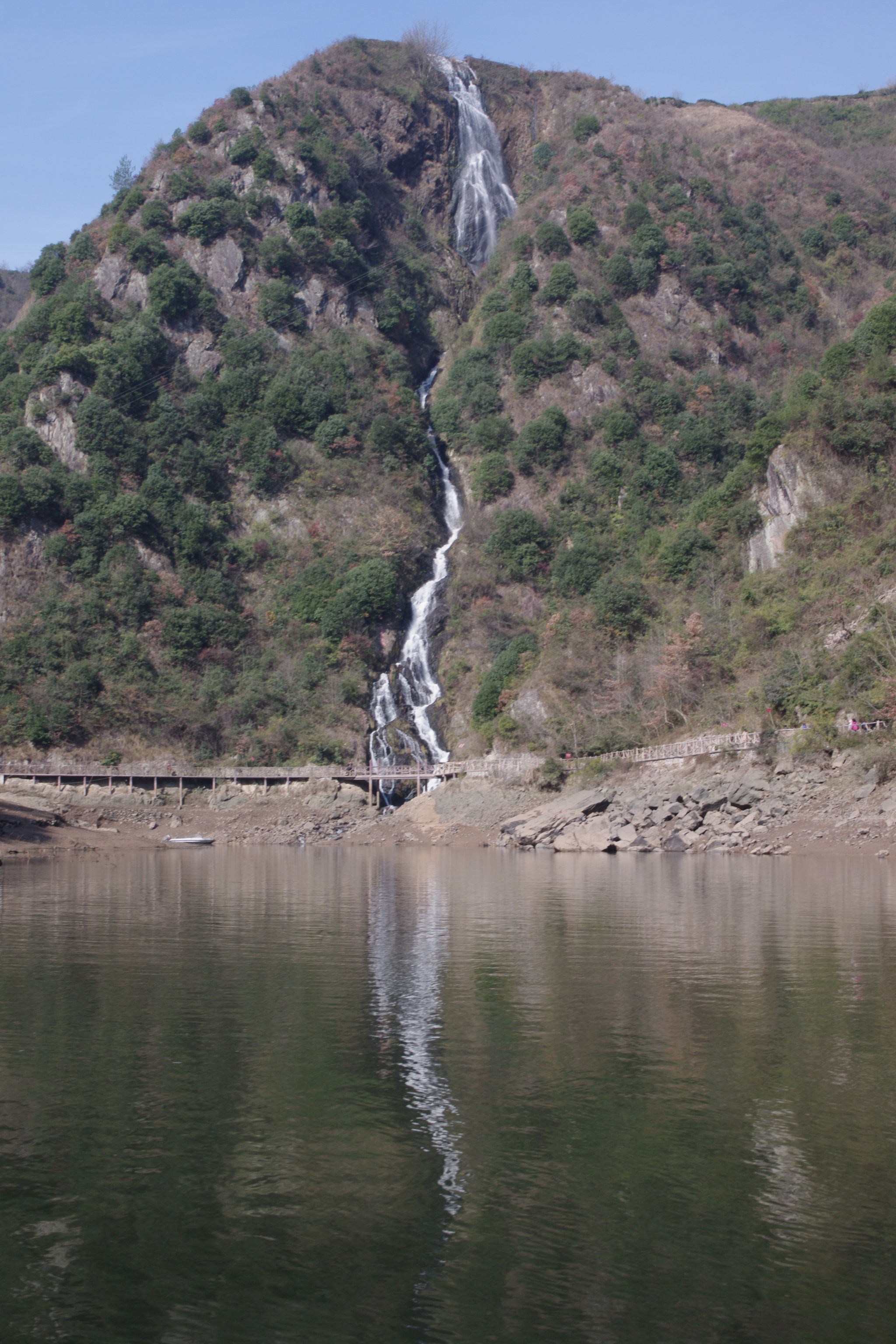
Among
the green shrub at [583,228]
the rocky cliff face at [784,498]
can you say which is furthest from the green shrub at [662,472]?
the green shrub at [583,228]

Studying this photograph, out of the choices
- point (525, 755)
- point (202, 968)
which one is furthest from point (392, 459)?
point (202, 968)

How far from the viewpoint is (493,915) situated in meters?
28.9

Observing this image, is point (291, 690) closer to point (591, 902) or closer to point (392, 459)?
point (392, 459)

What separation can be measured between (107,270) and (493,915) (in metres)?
94.3

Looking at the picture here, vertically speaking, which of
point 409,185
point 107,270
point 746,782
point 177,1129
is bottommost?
point 177,1129

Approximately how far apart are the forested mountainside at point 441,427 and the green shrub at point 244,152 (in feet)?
1.83

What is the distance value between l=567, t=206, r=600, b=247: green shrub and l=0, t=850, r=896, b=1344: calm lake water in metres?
102

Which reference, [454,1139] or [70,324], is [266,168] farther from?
[454,1139]

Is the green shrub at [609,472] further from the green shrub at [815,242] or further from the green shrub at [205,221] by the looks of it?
the green shrub at [205,221]

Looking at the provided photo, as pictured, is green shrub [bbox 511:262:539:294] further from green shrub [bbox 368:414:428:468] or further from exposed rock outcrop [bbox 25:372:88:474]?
exposed rock outcrop [bbox 25:372:88:474]

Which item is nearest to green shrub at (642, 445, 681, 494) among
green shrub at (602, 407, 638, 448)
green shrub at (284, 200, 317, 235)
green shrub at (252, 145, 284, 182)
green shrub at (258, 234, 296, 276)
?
green shrub at (602, 407, 638, 448)

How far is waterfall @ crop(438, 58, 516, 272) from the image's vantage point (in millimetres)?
131875

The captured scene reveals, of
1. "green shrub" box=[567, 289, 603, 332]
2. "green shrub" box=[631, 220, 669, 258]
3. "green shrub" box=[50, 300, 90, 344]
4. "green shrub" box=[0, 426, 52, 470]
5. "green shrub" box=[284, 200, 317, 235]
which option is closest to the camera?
"green shrub" box=[0, 426, 52, 470]

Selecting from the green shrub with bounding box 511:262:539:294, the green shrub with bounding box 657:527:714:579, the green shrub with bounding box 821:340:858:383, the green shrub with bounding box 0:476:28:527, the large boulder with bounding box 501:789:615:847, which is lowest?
the large boulder with bounding box 501:789:615:847
